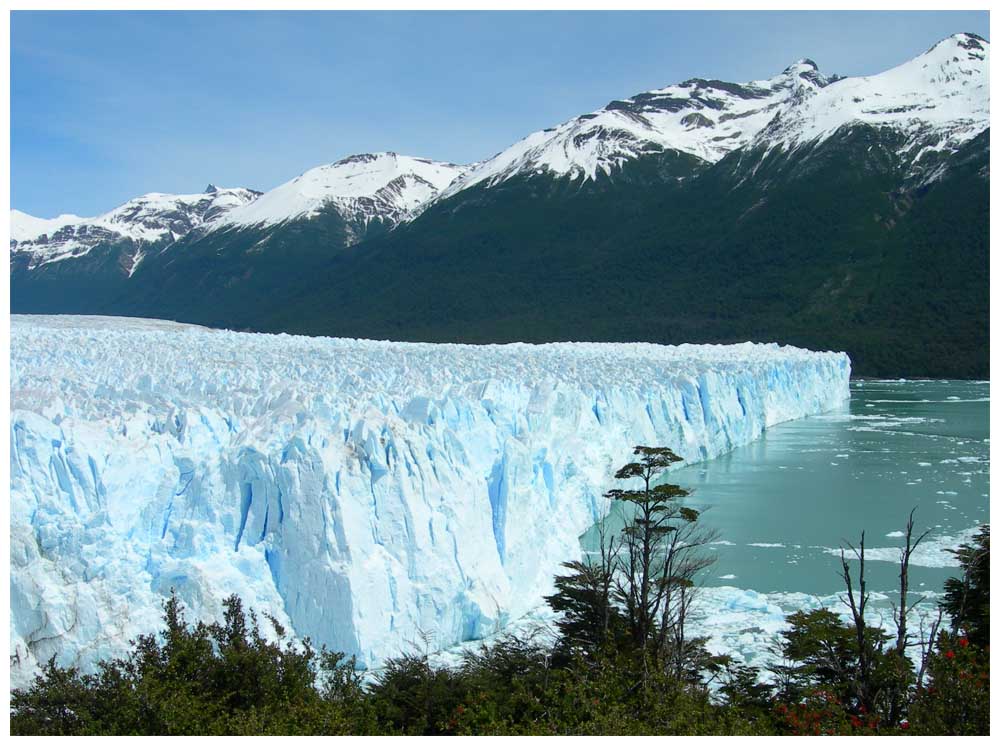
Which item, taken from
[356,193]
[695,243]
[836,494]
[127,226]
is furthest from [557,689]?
[127,226]

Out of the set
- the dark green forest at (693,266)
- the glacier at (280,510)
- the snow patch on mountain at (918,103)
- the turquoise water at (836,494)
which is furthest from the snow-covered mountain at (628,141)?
the glacier at (280,510)

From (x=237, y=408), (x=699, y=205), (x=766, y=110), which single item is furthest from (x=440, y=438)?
(x=766, y=110)

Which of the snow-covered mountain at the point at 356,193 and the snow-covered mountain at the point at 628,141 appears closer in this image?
the snow-covered mountain at the point at 628,141

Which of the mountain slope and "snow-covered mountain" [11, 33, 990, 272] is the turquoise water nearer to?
the mountain slope

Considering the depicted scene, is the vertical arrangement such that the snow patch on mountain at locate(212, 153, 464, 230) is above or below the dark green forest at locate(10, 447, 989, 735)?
above

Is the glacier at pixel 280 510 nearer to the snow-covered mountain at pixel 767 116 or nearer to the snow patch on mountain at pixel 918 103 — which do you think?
the snow-covered mountain at pixel 767 116

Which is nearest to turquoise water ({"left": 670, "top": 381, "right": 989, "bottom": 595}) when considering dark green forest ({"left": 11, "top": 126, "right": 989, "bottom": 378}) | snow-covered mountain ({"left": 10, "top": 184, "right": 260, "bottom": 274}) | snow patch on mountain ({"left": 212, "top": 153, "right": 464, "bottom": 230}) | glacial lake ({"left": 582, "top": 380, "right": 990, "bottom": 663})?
glacial lake ({"left": 582, "top": 380, "right": 990, "bottom": 663})

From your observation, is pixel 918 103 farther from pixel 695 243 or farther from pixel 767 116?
pixel 767 116
